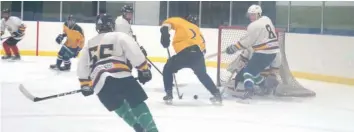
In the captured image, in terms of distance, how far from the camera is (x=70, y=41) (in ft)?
18.6

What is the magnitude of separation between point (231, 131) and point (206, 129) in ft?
0.41

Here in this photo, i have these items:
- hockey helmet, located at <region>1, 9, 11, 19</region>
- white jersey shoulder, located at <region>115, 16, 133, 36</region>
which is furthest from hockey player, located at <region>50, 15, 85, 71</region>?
white jersey shoulder, located at <region>115, 16, 133, 36</region>

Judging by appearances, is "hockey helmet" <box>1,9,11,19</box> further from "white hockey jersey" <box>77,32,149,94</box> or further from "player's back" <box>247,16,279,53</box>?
"white hockey jersey" <box>77,32,149,94</box>

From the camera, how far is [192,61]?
3639mm

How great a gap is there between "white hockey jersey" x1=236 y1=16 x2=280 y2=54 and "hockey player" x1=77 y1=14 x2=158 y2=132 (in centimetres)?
Result: 187

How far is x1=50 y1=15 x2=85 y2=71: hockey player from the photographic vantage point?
221 inches

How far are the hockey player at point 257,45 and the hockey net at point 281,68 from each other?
0.49m

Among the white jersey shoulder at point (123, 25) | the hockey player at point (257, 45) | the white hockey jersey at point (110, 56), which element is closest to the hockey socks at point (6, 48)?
the white jersey shoulder at point (123, 25)

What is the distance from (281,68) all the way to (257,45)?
627mm

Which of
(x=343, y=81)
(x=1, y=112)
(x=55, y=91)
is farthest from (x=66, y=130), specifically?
(x=343, y=81)

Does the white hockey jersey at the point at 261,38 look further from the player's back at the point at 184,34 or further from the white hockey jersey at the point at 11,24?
the white hockey jersey at the point at 11,24

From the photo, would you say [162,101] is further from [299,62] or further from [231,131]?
[299,62]

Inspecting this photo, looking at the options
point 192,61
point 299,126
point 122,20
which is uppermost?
point 122,20

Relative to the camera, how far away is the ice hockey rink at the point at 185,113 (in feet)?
9.39
